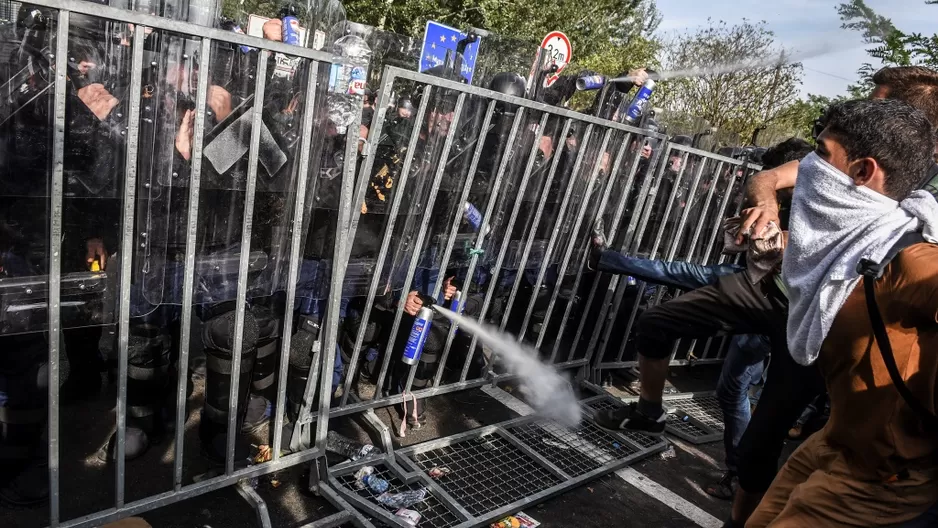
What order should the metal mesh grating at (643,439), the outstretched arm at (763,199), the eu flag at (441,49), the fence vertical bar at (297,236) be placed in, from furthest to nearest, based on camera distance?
the metal mesh grating at (643,439)
the eu flag at (441,49)
the outstretched arm at (763,199)
the fence vertical bar at (297,236)

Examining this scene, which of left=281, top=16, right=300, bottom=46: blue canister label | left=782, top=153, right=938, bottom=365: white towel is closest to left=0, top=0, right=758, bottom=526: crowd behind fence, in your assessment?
left=281, top=16, right=300, bottom=46: blue canister label

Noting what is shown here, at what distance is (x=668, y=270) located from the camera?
165 inches

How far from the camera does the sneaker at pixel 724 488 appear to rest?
4.24 metres

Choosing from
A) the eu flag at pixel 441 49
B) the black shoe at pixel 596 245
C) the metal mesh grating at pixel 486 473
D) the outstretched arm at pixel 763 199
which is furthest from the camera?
the black shoe at pixel 596 245

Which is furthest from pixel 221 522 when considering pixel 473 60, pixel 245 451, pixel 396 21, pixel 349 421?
pixel 396 21

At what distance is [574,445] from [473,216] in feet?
5.72

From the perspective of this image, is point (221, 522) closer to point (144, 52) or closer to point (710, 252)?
point (144, 52)

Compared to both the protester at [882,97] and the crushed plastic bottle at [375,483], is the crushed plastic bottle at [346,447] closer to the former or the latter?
the crushed plastic bottle at [375,483]

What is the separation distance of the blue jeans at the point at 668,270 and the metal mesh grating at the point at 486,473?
140 centimetres

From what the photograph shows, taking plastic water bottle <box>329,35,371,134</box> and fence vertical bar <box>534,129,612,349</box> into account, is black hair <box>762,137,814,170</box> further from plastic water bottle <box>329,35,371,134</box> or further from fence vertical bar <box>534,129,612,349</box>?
plastic water bottle <box>329,35,371,134</box>

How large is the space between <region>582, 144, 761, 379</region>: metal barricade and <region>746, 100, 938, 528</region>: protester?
2.95 meters

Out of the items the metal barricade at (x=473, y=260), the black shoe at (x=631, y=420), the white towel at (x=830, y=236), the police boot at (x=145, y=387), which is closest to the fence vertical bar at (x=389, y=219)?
the metal barricade at (x=473, y=260)

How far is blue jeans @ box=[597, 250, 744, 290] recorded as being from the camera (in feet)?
13.4

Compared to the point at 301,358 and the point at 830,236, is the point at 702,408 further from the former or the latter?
the point at 830,236
